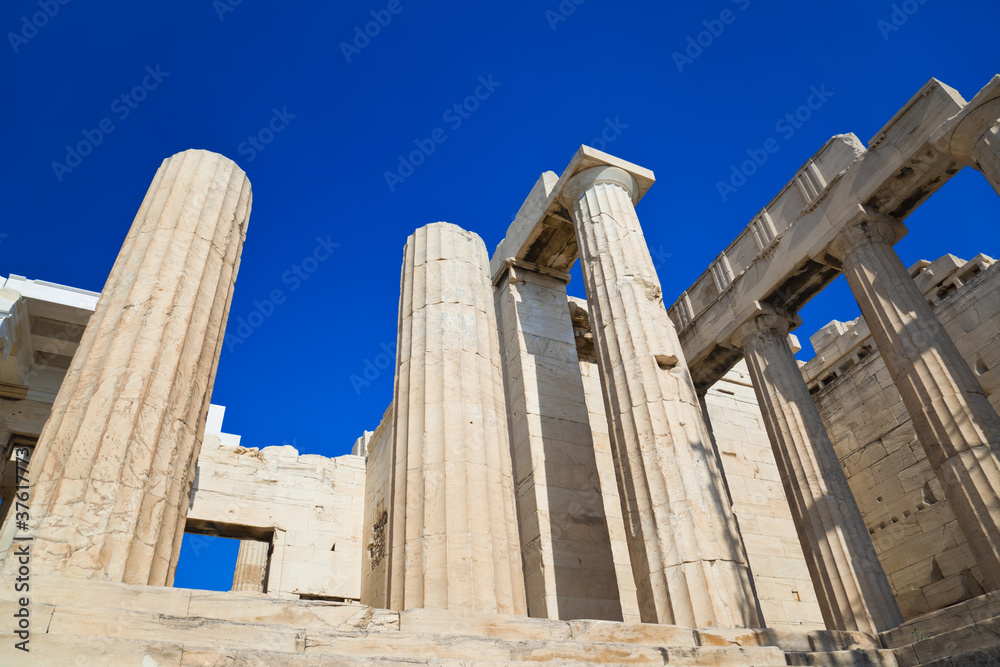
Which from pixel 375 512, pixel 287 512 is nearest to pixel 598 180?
pixel 375 512

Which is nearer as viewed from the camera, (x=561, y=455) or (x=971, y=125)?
(x=971, y=125)

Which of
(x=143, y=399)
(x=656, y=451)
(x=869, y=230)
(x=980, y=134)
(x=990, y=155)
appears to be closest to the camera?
(x=143, y=399)

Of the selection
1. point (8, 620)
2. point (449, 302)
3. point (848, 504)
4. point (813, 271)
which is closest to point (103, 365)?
point (8, 620)

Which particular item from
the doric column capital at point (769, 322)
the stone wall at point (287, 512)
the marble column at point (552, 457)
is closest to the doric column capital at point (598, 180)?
the marble column at point (552, 457)

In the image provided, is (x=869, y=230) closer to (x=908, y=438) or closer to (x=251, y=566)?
(x=908, y=438)

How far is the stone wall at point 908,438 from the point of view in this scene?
14984 mm

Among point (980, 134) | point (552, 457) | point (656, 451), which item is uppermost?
point (980, 134)

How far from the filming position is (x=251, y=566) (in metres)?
16.4

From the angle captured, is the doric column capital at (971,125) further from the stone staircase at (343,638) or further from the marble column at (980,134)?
the stone staircase at (343,638)

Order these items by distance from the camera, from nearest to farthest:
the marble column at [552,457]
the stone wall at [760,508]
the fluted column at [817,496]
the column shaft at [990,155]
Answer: the column shaft at [990,155] → the fluted column at [817,496] → the marble column at [552,457] → the stone wall at [760,508]

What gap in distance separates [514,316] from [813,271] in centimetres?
660

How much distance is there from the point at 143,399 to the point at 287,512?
10.2m

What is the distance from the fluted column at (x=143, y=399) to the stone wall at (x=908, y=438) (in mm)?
15806

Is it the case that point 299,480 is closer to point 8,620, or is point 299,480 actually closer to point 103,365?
point 103,365
